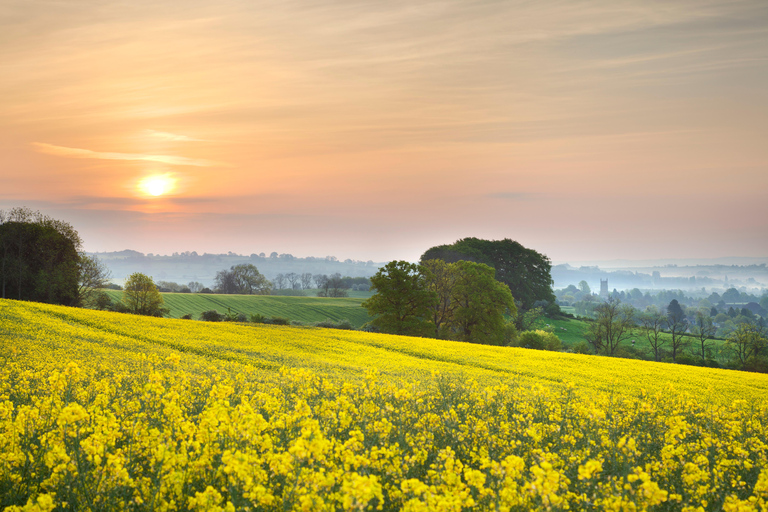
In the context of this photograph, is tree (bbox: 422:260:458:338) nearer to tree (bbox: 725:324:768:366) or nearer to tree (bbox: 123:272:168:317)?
tree (bbox: 725:324:768:366)

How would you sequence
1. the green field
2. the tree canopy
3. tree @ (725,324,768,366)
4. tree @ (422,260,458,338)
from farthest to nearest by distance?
1. the green field
2. tree @ (725,324,768,366)
3. tree @ (422,260,458,338)
4. the tree canopy

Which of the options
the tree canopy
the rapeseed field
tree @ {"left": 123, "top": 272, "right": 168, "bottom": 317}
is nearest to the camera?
the rapeseed field

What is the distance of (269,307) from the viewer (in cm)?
9269

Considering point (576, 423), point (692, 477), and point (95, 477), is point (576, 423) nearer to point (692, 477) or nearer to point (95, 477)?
point (692, 477)

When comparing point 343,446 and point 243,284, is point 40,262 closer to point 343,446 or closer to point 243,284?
point 343,446

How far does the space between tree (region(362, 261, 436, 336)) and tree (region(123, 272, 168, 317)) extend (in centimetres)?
3068

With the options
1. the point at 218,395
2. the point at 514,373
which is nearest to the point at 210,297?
the point at 514,373

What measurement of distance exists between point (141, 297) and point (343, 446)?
63.7 meters

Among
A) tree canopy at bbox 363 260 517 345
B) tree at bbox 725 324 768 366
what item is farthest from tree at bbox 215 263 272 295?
tree at bbox 725 324 768 366

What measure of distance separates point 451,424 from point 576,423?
2880 millimetres

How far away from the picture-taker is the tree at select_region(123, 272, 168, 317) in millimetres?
60156

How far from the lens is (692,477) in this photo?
5.41 m

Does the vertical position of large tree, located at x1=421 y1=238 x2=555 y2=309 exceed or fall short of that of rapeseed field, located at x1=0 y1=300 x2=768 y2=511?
it exceeds it

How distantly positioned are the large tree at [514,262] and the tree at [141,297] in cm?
3931
